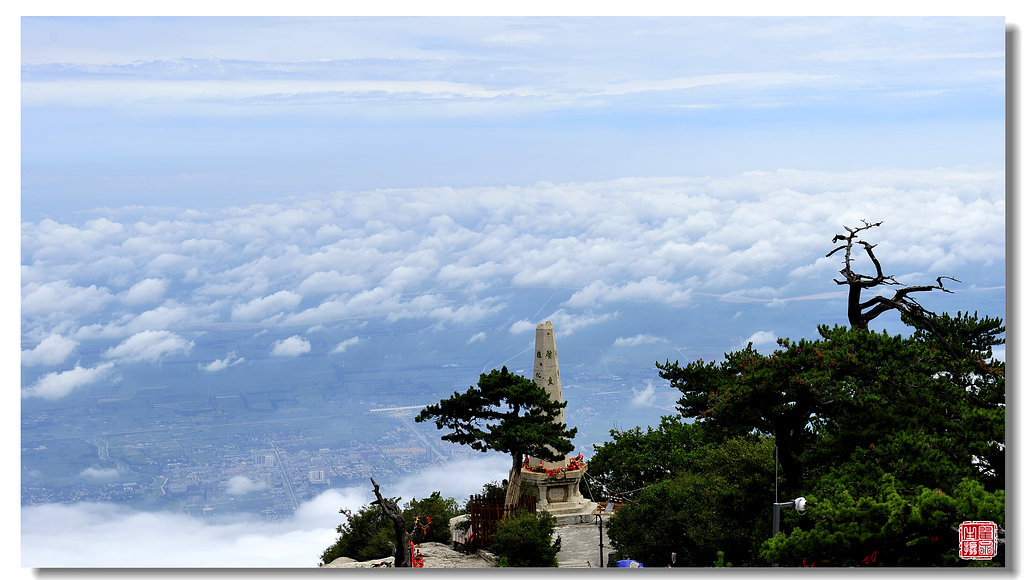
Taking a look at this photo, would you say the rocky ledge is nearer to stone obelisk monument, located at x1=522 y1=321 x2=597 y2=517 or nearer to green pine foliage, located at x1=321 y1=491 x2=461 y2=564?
green pine foliage, located at x1=321 y1=491 x2=461 y2=564

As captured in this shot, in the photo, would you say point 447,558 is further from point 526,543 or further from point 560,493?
point 560,493

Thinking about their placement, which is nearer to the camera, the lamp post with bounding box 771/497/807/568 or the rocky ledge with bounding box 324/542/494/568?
the lamp post with bounding box 771/497/807/568

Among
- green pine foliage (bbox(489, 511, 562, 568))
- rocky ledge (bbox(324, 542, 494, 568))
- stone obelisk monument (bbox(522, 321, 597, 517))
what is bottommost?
rocky ledge (bbox(324, 542, 494, 568))

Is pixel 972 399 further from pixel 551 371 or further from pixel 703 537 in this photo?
pixel 551 371

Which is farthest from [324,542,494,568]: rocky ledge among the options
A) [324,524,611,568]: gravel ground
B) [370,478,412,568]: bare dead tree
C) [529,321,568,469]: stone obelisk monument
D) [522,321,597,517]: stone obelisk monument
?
[529,321,568,469]: stone obelisk monument

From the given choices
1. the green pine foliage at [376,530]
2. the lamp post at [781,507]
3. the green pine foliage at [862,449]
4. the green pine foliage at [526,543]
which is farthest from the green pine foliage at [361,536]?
the lamp post at [781,507]

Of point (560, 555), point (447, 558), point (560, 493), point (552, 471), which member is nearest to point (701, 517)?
point (560, 555)

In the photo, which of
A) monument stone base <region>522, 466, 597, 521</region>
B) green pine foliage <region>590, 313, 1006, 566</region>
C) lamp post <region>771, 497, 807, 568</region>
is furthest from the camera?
monument stone base <region>522, 466, 597, 521</region>

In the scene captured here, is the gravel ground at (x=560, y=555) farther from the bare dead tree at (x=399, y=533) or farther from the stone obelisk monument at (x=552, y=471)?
the bare dead tree at (x=399, y=533)
